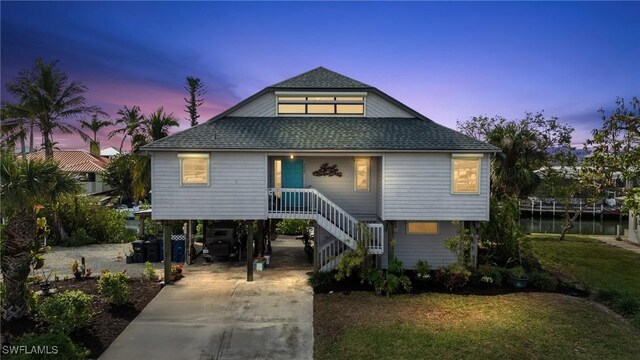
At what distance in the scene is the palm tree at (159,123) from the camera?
65.7 ft

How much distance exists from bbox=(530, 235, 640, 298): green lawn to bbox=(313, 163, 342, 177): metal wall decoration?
9888mm

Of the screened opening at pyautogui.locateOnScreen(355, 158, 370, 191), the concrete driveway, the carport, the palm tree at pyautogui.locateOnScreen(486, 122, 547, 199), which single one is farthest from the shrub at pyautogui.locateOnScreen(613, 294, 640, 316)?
the palm tree at pyautogui.locateOnScreen(486, 122, 547, 199)

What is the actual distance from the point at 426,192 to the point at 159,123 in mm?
16407

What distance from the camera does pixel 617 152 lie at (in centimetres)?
1445

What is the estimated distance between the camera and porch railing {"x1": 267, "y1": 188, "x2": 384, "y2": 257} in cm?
1213

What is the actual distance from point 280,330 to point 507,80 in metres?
27.9

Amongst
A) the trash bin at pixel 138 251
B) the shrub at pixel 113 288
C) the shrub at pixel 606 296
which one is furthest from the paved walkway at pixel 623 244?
the trash bin at pixel 138 251

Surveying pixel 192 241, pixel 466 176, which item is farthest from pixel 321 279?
pixel 192 241

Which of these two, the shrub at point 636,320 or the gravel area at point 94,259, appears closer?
the shrub at point 636,320

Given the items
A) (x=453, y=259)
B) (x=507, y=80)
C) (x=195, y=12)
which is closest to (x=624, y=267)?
(x=453, y=259)

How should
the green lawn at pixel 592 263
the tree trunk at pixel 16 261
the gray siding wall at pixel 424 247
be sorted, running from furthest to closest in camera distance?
the gray siding wall at pixel 424 247 → the green lawn at pixel 592 263 → the tree trunk at pixel 16 261

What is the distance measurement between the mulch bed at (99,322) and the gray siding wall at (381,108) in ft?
36.3

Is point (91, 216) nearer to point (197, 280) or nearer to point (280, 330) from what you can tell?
point (197, 280)

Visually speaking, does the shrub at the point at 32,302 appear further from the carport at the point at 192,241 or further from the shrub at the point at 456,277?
the shrub at the point at 456,277
